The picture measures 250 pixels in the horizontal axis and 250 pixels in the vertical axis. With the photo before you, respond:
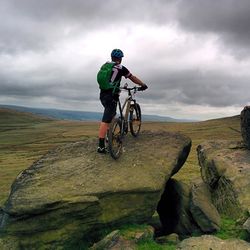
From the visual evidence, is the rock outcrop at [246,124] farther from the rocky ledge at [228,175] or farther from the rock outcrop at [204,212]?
the rock outcrop at [204,212]

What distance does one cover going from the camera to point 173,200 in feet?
77.7

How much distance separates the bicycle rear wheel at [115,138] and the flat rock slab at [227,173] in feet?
21.1

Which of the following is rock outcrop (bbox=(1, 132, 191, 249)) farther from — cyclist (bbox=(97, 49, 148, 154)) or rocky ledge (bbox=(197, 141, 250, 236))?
rocky ledge (bbox=(197, 141, 250, 236))

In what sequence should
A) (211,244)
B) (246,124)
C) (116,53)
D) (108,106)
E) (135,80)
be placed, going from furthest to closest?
(246,124) < (135,80) < (116,53) < (108,106) < (211,244)

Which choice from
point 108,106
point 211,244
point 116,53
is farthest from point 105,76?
point 211,244

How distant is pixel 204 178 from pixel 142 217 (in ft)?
22.4

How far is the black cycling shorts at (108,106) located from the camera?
818 inches

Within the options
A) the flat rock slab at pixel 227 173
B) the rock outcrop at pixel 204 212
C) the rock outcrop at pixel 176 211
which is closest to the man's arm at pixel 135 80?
the rock outcrop at pixel 176 211

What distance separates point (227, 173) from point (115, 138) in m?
7.18

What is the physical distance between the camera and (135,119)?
24797 mm

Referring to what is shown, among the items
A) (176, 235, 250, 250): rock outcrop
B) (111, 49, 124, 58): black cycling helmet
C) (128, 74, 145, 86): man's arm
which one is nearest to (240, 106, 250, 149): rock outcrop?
(128, 74, 145, 86): man's arm

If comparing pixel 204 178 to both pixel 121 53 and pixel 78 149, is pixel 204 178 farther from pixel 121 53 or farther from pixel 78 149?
pixel 121 53

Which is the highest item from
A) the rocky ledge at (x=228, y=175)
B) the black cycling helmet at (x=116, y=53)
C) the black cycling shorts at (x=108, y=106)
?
the black cycling helmet at (x=116, y=53)

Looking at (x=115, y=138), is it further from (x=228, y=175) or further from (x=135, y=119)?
(x=228, y=175)
